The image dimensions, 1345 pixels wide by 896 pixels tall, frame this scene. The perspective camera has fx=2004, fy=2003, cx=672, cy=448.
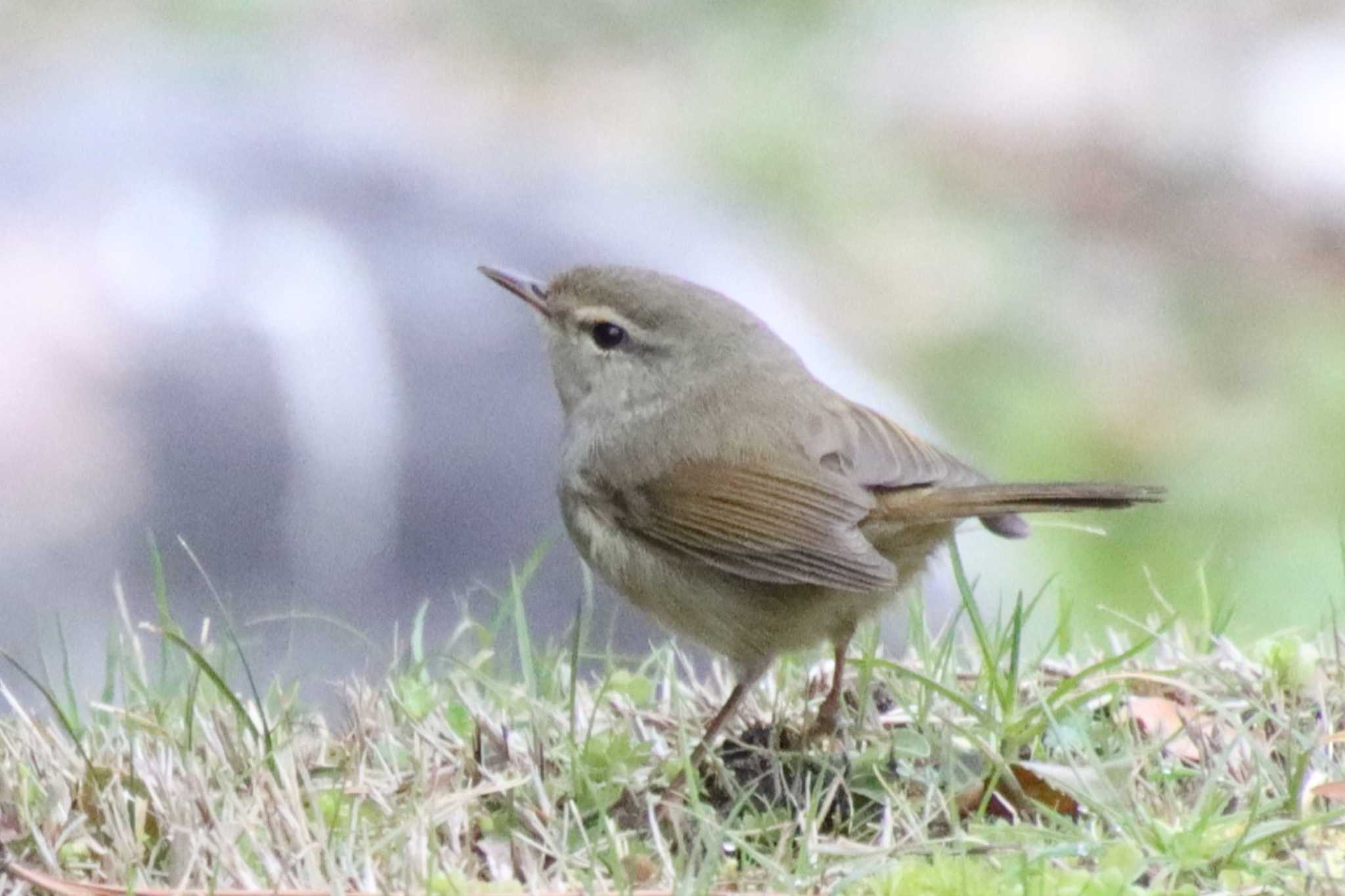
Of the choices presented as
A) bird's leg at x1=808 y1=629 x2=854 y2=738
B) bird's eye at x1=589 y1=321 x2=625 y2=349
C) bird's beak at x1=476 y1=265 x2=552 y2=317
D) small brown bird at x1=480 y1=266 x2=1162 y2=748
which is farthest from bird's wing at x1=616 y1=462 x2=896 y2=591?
bird's beak at x1=476 y1=265 x2=552 y2=317

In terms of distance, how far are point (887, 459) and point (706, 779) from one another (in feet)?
2.32

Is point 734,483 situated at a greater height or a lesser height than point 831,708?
greater

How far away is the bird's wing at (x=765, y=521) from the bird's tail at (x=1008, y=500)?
0.08m

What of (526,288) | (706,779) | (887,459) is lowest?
(706,779)

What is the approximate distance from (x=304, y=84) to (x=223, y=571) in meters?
3.27

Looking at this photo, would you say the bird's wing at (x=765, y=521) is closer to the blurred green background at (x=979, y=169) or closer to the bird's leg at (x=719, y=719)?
the bird's leg at (x=719, y=719)

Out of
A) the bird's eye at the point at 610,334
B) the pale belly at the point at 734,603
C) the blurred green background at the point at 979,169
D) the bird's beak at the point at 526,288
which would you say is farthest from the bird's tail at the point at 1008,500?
the blurred green background at the point at 979,169

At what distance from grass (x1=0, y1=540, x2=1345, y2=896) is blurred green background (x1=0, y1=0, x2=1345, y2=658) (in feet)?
8.22

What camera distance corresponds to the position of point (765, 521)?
3.55m

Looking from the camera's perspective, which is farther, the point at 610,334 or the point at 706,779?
the point at 610,334

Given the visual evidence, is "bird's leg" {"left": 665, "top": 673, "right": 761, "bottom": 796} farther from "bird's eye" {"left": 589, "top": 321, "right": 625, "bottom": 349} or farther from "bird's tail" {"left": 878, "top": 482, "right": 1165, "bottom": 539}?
"bird's eye" {"left": 589, "top": 321, "right": 625, "bottom": 349}

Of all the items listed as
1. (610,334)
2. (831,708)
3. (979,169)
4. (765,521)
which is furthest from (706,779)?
(979,169)

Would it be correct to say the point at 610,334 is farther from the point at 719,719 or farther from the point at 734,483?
the point at 719,719

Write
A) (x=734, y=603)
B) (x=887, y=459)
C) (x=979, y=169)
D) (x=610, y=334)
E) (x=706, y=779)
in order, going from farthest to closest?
(x=979, y=169) → (x=610, y=334) → (x=887, y=459) → (x=734, y=603) → (x=706, y=779)
